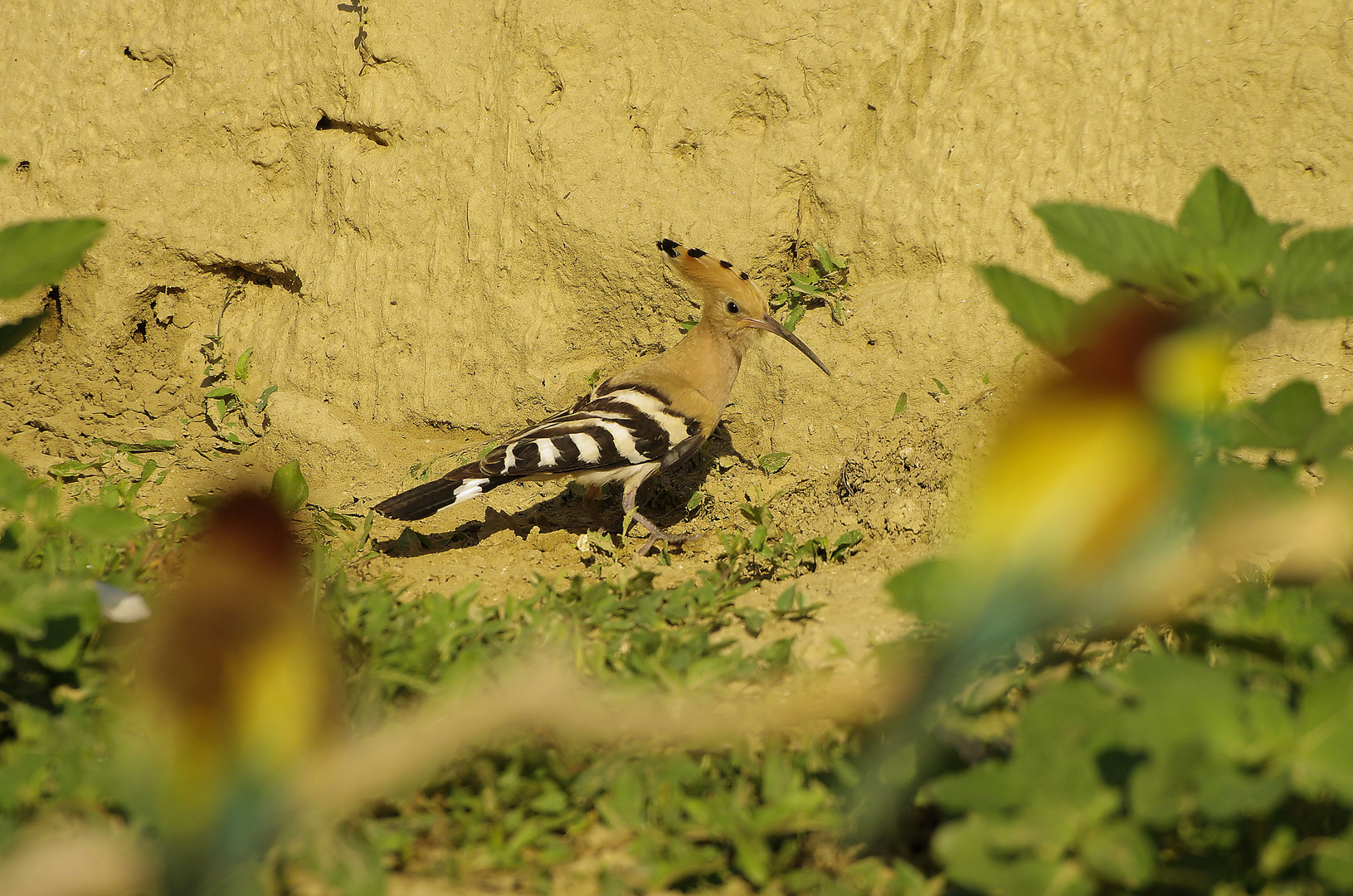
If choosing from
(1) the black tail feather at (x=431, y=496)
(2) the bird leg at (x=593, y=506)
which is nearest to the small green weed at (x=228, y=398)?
(1) the black tail feather at (x=431, y=496)

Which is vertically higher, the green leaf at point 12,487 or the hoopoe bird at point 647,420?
the green leaf at point 12,487

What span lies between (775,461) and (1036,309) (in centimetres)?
261

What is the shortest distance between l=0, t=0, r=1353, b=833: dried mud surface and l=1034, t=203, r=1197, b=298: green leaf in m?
1.86

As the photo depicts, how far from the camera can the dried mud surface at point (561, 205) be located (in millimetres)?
3578

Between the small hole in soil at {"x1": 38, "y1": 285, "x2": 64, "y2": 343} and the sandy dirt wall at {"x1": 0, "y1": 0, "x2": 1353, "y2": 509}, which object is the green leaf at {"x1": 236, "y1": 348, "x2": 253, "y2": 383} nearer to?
the sandy dirt wall at {"x1": 0, "y1": 0, "x2": 1353, "y2": 509}

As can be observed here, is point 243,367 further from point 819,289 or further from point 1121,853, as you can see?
point 1121,853

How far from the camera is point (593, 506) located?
14.5ft

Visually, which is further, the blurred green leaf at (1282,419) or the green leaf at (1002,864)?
the blurred green leaf at (1282,419)

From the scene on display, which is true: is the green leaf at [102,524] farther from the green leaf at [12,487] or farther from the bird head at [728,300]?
the bird head at [728,300]

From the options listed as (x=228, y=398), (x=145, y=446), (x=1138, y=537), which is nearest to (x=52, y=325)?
(x=145, y=446)

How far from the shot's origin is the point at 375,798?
182 centimetres

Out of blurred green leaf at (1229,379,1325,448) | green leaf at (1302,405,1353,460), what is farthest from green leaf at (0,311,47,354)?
green leaf at (1302,405,1353,460)

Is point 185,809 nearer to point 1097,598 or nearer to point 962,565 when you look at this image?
point 962,565

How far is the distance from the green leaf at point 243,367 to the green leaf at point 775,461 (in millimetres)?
2407
